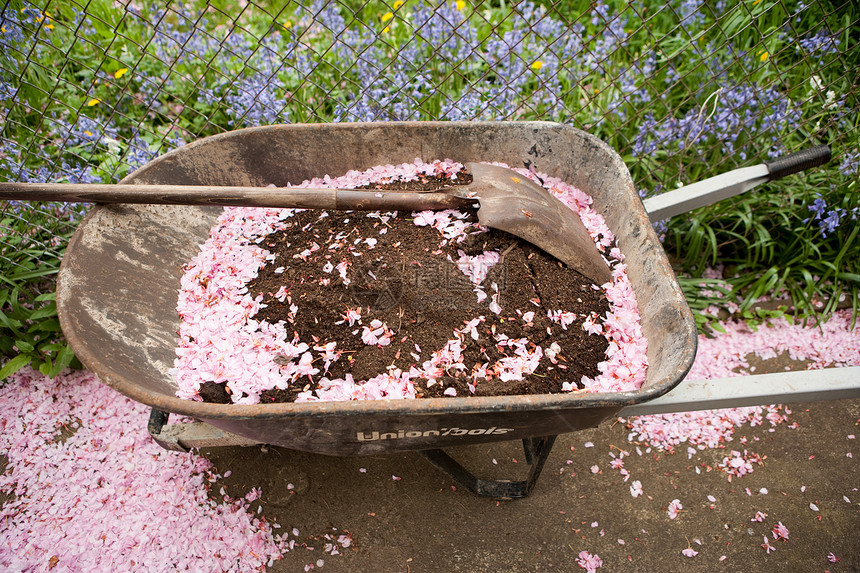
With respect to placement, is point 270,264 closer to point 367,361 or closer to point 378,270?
point 378,270

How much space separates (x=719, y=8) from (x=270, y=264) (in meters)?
3.71

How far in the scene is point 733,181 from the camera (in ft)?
6.07

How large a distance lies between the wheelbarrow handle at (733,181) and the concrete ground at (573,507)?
1074 millimetres

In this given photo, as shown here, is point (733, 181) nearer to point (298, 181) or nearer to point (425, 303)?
point (425, 303)

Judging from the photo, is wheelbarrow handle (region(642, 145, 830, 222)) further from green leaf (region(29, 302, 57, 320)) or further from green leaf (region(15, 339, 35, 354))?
green leaf (region(15, 339, 35, 354))

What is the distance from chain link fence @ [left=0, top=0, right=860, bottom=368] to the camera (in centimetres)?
258

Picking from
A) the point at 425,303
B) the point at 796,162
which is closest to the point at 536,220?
the point at 425,303

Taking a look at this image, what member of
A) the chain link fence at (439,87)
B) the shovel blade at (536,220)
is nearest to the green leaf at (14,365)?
the chain link fence at (439,87)

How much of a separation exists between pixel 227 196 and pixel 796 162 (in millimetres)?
2033

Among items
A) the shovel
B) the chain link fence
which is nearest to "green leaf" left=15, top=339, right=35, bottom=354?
the chain link fence

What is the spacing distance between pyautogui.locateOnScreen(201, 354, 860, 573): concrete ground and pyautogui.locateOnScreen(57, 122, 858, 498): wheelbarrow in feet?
0.75

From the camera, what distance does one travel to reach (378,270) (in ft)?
5.90

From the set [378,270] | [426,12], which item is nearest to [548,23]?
[426,12]

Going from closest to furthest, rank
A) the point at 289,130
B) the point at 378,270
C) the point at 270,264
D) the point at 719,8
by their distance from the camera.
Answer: the point at 378,270 < the point at 270,264 < the point at 289,130 < the point at 719,8
